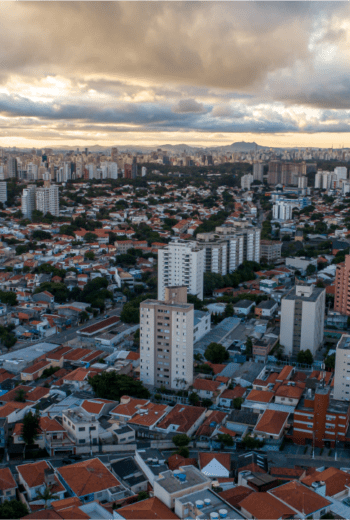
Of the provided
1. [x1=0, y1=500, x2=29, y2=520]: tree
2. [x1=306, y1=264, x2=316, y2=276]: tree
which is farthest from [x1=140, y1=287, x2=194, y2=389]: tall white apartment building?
[x1=306, y1=264, x2=316, y2=276]: tree

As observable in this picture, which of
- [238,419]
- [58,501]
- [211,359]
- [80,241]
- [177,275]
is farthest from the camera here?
[80,241]

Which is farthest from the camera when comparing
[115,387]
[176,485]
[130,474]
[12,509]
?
[115,387]

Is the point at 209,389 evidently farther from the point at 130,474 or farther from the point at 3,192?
the point at 3,192

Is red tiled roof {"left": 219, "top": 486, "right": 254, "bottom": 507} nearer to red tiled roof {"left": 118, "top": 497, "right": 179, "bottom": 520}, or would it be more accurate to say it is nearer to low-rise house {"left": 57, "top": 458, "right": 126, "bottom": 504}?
red tiled roof {"left": 118, "top": 497, "right": 179, "bottom": 520}

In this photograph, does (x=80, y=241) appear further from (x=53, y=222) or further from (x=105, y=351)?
(x=105, y=351)

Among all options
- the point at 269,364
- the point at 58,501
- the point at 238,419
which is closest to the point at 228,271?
the point at 269,364

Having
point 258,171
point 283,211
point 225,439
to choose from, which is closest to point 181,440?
point 225,439
